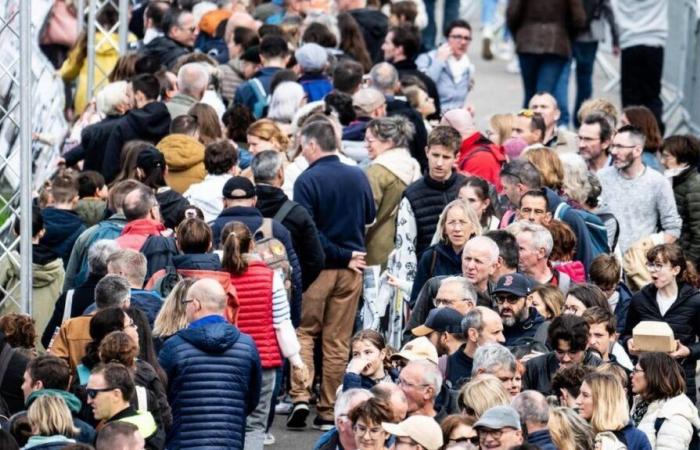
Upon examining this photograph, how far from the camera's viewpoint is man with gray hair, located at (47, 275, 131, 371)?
1167 cm

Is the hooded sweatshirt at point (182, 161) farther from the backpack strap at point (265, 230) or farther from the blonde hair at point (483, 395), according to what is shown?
the blonde hair at point (483, 395)

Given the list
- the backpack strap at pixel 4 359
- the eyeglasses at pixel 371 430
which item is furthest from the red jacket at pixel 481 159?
the eyeglasses at pixel 371 430

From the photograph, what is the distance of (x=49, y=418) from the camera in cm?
1024

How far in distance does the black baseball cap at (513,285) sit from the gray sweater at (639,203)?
3.27m

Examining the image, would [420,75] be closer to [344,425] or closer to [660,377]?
[660,377]

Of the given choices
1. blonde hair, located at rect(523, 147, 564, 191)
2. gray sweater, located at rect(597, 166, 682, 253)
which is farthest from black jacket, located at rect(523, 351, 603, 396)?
gray sweater, located at rect(597, 166, 682, 253)

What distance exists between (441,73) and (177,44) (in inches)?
95.8

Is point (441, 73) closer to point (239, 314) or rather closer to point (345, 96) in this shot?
point (345, 96)

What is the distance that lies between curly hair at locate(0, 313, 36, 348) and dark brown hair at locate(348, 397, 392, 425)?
2453mm

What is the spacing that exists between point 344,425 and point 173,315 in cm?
195

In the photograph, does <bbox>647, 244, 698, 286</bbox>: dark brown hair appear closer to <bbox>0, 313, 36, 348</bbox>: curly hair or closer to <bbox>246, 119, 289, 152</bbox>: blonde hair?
<bbox>246, 119, 289, 152</bbox>: blonde hair

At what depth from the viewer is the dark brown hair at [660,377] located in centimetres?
1184

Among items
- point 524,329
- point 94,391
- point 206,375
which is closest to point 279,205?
point 524,329

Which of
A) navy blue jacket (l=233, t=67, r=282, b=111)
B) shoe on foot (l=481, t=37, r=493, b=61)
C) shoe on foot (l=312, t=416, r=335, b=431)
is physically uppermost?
navy blue jacket (l=233, t=67, r=282, b=111)
